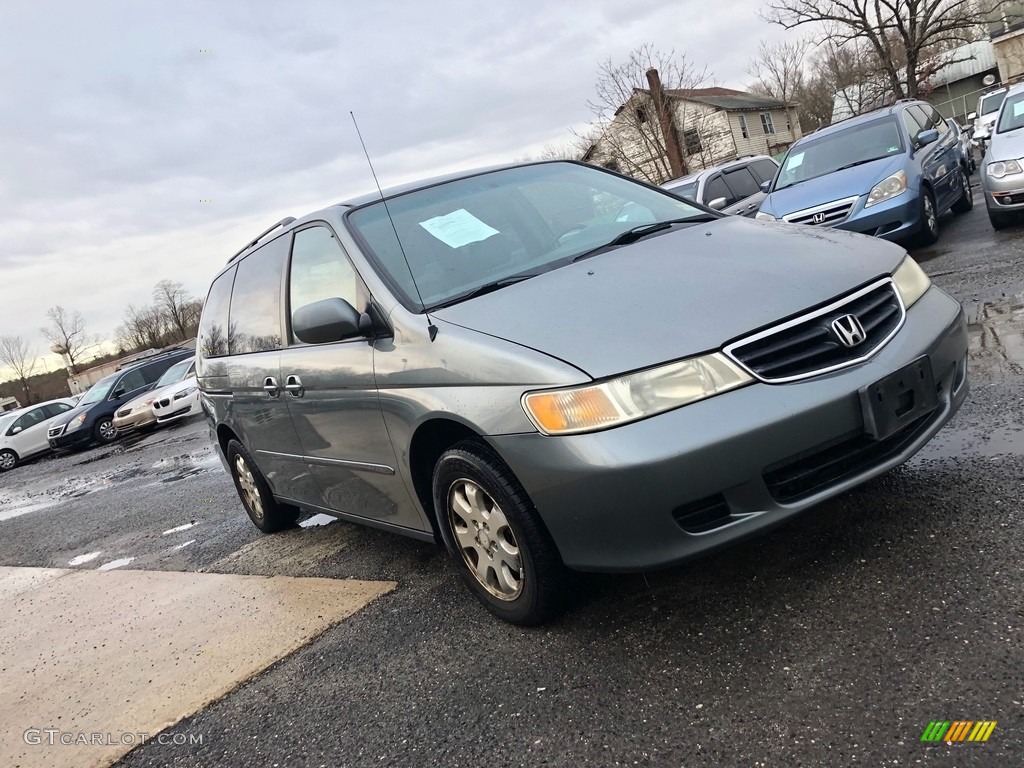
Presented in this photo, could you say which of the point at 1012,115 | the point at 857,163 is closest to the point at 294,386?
the point at 857,163

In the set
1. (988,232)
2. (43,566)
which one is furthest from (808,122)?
(43,566)

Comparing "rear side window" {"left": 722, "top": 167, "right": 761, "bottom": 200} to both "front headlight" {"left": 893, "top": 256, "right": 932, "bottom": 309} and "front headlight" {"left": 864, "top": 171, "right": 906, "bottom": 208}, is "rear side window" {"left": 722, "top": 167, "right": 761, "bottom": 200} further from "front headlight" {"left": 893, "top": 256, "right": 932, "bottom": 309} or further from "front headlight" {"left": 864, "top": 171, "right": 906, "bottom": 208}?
"front headlight" {"left": 893, "top": 256, "right": 932, "bottom": 309}

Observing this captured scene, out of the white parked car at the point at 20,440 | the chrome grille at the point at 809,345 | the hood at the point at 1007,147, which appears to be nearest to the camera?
the chrome grille at the point at 809,345

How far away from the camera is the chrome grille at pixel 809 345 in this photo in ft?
8.17

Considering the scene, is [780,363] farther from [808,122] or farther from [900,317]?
[808,122]

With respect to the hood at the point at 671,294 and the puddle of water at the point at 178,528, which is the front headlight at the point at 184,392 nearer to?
the puddle of water at the point at 178,528

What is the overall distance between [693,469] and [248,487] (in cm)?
390

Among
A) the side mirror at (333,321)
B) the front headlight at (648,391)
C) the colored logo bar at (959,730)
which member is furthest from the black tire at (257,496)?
the colored logo bar at (959,730)

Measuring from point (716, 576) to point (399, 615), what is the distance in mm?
1364

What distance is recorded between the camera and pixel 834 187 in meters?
9.16

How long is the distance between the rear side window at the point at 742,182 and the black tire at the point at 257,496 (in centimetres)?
915

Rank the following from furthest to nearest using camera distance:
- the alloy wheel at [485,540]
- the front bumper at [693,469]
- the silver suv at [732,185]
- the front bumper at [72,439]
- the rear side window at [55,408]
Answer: the rear side window at [55,408]
the front bumper at [72,439]
the silver suv at [732,185]
the alloy wheel at [485,540]
the front bumper at [693,469]

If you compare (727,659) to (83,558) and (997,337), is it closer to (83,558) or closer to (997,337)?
(997,337)

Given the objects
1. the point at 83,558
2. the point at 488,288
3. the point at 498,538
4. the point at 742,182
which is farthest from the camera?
the point at 742,182
